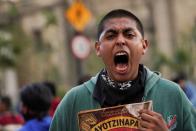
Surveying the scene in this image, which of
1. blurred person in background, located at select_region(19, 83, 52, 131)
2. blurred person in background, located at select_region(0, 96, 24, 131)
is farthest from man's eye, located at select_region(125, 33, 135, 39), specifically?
blurred person in background, located at select_region(0, 96, 24, 131)

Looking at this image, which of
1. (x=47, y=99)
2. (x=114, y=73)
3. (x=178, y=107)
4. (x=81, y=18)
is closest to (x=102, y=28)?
(x=114, y=73)

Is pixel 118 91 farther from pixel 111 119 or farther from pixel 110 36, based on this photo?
pixel 110 36

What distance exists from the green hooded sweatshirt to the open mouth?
20 cm

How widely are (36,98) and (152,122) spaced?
2942 millimetres

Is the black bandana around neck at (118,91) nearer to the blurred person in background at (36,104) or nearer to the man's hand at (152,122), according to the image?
the man's hand at (152,122)

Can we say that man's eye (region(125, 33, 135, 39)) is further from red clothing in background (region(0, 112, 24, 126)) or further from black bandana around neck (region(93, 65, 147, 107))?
red clothing in background (region(0, 112, 24, 126))

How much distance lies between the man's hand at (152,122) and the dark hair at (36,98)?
2847 mm

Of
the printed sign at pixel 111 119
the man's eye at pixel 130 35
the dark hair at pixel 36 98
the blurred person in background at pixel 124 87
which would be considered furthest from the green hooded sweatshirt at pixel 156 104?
the dark hair at pixel 36 98

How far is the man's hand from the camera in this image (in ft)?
12.8

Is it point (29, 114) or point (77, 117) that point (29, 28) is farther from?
point (77, 117)

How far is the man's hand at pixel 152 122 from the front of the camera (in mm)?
3902

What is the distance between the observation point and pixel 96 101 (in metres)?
4.29

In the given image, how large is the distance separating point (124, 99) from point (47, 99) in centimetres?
263

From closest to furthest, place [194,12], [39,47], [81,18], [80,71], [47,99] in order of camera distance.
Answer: [47,99], [81,18], [80,71], [194,12], [39,47]
